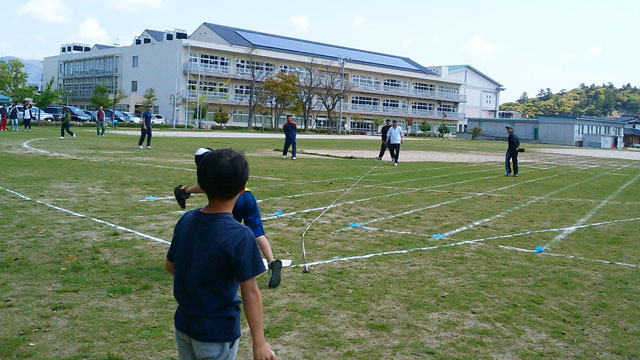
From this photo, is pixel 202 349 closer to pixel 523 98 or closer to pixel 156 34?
pixel 156 34

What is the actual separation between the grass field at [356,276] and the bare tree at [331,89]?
6887cm

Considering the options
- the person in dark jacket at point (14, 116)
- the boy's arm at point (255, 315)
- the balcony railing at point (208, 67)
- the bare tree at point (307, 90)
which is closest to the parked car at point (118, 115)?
the balcony railing at point (208, 67)

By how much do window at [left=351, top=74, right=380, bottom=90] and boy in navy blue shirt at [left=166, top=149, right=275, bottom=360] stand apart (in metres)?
89.4

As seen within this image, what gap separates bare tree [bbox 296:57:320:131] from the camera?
258 ft

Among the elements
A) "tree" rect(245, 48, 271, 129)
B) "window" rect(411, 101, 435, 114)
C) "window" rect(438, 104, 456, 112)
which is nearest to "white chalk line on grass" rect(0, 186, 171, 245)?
"tree" rect(245, 48, 271, 129)

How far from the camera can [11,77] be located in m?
67.7

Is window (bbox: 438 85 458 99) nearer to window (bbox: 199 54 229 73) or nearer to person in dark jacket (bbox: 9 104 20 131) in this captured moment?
window (bbox: 199 54 229 73)

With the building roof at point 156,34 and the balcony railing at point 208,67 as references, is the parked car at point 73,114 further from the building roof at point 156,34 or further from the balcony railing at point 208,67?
the building roof at point 156,34

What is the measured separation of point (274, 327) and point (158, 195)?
7623 mm

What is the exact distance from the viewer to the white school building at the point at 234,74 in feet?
244

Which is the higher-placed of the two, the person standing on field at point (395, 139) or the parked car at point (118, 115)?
the parked car at point (118, 115)

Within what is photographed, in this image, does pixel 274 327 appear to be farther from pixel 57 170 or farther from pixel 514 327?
pixel 57 170

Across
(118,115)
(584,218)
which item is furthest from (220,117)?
(584,218)

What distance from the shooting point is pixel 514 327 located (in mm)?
5191
